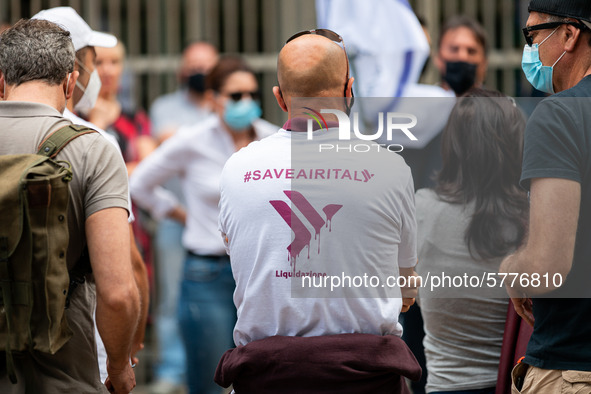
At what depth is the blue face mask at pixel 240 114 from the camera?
565 cm

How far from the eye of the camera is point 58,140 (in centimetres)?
286

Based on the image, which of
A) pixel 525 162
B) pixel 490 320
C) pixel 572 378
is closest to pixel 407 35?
pixel 490 320

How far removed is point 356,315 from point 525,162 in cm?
73

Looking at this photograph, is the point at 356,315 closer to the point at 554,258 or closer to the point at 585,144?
the point at 554,258

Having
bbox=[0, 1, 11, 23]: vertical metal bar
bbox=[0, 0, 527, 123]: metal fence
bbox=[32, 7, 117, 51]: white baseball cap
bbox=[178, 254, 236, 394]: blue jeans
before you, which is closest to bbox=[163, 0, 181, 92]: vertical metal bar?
bbox=[0, 0, 527, 123]: metal fence

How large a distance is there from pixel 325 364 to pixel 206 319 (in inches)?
105

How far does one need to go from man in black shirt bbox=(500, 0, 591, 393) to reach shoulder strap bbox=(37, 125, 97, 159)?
1.45 m

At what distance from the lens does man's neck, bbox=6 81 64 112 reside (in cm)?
297

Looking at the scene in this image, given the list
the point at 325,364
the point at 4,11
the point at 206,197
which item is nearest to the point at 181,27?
the point at 4,11

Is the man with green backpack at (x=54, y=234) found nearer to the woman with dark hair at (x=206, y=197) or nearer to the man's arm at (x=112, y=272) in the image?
the man's arm at (x=112, y=272)

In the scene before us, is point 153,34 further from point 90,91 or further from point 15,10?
point 90,91

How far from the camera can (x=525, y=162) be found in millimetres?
2766

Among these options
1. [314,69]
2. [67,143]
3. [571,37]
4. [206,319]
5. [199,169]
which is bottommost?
[206,319]

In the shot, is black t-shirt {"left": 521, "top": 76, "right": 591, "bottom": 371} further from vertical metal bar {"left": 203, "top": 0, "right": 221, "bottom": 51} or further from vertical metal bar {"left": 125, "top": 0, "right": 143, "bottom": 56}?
vertical metal bar {"left": 125, "top": 0, "right": 143, "bottom": 56}
